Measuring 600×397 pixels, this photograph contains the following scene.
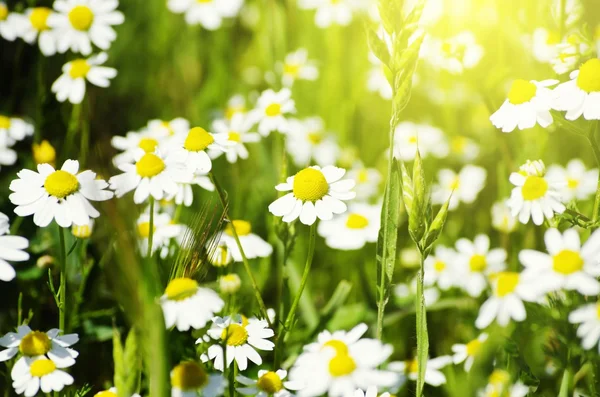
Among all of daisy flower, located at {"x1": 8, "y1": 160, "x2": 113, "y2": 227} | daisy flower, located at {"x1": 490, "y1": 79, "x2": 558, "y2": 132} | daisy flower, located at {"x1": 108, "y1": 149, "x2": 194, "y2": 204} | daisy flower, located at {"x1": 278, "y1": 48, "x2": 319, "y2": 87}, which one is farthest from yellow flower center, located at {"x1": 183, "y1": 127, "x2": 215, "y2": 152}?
daisy flower, located at {"x1": 278, "y1": 48, "x2": 319, "y2": 87}

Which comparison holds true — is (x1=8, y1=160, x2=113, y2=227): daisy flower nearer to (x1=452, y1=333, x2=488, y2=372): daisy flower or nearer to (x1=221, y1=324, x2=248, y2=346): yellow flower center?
(x1=221, y1=324, x2=248, y2=346): yellow flower center

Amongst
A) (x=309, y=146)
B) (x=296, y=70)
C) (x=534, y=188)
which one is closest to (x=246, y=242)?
(x=534, y=188)

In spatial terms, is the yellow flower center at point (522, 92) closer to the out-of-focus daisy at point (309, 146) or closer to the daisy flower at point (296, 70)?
the out-of-focus daisy at point (309, 146)

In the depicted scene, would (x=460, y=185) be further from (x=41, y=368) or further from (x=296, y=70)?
(x=41, y=368)

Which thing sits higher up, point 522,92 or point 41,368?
point 522,92

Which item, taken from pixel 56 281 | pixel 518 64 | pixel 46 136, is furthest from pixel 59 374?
pixel 518 64

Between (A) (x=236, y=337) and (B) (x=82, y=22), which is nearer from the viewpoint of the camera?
(A) (x=236, y=337)

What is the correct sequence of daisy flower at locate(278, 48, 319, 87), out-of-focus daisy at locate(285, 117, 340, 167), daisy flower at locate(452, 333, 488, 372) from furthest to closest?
daisy flower at locate(278, 48, 319, 87), out-of-focus daisy at locate(285, 117, 340, 167), daisy flower at locate(452, 333, 488, 372)

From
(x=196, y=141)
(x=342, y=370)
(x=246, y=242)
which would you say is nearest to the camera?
(x=342, y=370)
